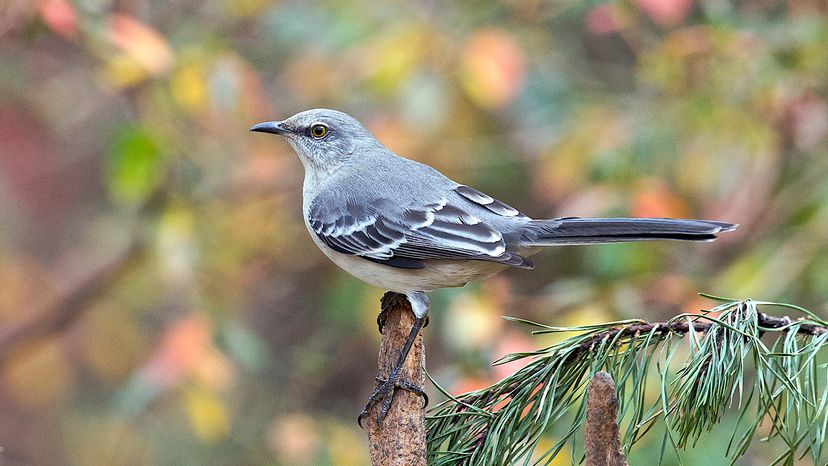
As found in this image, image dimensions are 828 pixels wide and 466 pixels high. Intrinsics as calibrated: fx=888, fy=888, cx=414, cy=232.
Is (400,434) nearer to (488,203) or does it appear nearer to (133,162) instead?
(488,203)

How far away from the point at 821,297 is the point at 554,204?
2039mm

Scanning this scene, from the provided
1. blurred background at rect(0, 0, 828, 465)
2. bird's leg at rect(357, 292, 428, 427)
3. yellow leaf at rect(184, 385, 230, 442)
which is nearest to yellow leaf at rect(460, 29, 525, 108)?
blurred background at rect(0, 0, 828, 465)

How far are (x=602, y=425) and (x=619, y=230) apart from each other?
129cm

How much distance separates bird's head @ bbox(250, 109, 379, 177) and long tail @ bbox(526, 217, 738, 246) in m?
1.00

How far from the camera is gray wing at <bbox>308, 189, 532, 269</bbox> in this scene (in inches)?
121

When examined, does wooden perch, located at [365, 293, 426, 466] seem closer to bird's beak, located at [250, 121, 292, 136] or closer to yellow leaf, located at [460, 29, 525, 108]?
bird's beak, located at [250, 121, 292, 136]

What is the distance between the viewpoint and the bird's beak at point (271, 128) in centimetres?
365

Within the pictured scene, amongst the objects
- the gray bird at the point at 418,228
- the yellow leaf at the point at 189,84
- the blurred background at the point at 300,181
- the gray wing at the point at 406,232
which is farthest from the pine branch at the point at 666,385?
the yellow leaf at the point at 189,84

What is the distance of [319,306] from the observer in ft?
21.1

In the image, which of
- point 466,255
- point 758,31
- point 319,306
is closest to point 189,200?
point 319,306

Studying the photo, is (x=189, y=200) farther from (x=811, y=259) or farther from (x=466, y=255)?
(x=811, y=259)

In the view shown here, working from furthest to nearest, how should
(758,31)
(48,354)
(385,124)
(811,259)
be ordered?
(48,354), (385,124), (758,31), (811,259)

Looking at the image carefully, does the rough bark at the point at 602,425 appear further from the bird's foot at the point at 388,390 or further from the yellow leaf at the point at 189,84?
the yellow leaf at the point at 189,84

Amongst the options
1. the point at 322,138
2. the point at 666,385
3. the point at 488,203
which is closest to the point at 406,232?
the point at 488,203
